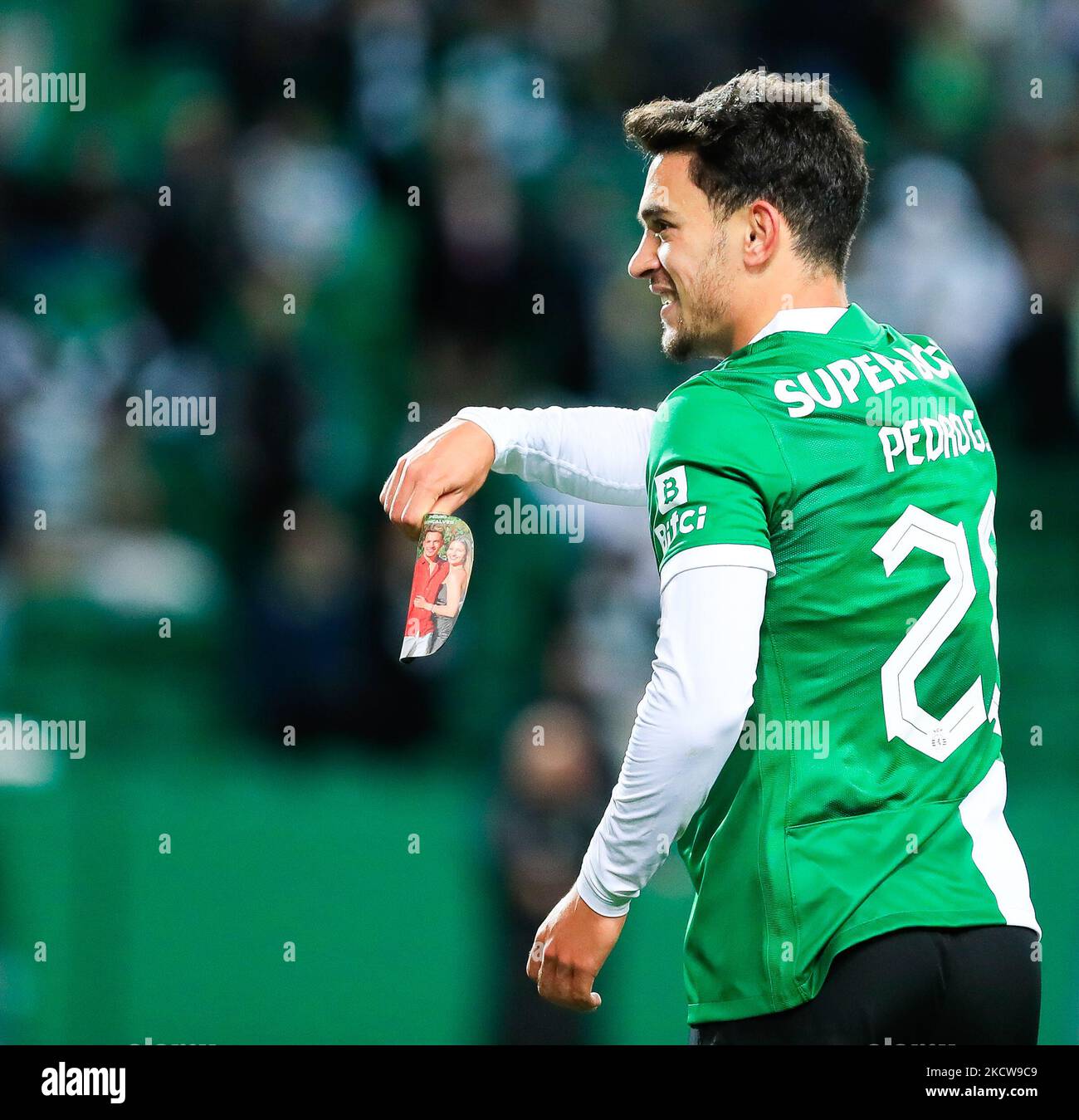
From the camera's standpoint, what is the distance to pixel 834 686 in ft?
7.11

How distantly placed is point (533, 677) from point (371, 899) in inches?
35.4

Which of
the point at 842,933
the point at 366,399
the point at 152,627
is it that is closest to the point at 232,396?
the point at 366,399

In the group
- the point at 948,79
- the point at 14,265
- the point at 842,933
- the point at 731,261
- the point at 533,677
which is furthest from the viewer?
the point at 948,79

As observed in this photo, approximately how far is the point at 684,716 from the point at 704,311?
0.64 metres

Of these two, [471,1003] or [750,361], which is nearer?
[750,361]

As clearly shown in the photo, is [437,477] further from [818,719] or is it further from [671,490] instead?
[818,719]

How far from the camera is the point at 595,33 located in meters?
6.95

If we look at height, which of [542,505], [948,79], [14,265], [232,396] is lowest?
[542,505]

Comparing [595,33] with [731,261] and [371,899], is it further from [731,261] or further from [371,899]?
[731,261]

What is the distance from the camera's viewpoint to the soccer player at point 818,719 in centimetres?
209

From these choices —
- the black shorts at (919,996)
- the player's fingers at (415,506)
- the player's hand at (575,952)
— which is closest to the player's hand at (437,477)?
the player's fingers at (415,506)

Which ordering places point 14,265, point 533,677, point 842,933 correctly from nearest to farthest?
point 842,933 < point 533,677 < point 14,265

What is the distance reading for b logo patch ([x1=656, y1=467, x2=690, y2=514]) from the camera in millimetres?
2104

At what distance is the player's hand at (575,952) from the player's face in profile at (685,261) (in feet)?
2.72
